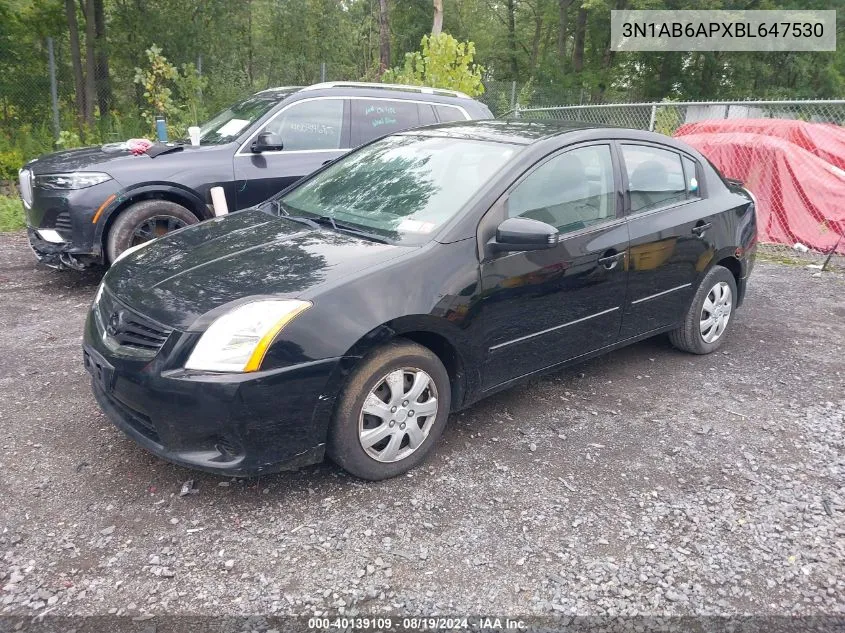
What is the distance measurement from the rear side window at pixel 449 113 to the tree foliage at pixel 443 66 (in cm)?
430

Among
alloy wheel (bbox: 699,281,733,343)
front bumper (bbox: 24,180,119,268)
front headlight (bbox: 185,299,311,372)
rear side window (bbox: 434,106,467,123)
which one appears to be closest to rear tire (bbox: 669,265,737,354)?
alloy wheel (bbox: 699,281,733,343)

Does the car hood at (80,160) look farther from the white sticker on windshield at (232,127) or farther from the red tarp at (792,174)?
the red tarp at (792,174)

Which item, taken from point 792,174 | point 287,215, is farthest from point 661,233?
point 792,174

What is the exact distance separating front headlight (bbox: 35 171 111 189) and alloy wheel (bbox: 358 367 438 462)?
12.7 feet

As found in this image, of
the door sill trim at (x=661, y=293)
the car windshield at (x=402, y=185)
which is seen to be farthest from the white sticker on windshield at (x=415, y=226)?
the door sill trim at (x=661, y=293)

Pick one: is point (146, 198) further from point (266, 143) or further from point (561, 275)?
point (561, 275)

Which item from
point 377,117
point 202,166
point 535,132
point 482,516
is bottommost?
point 482,516

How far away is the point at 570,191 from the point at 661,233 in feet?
2.50

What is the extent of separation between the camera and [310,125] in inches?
257

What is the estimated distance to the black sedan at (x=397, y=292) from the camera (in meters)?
2.75

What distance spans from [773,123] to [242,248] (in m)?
8.51

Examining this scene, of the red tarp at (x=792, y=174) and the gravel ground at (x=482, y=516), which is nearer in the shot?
the gravel ground at (x=482, y=516)

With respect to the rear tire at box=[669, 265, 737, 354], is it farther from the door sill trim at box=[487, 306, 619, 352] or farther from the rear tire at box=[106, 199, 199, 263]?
the rear tire at box=[106, 199, 199, 263]

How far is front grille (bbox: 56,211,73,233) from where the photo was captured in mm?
5508
